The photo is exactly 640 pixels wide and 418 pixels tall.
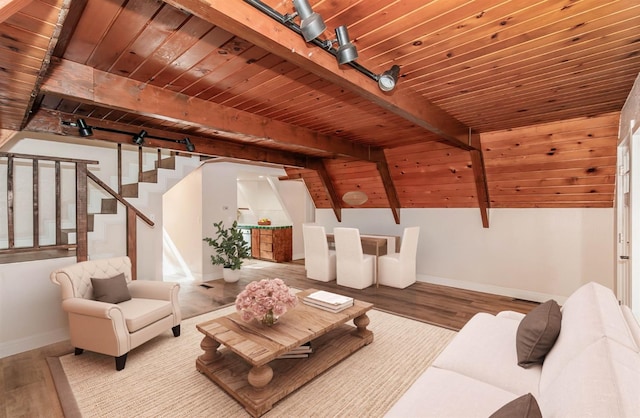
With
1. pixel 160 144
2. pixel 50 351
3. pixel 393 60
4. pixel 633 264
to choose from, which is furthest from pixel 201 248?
pixel 633 264

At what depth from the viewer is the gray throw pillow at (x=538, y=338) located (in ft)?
5.31

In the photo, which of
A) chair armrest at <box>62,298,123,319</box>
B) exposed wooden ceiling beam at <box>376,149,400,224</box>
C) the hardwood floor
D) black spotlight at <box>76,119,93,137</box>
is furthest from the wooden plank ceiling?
chair armrest at <box>62,298,123,319</box>

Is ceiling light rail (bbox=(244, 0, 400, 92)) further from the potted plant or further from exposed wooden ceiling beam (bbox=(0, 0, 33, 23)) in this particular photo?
the potted plant

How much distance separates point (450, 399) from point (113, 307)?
2.56 meters

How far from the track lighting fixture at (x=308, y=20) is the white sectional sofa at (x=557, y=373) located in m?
1.73

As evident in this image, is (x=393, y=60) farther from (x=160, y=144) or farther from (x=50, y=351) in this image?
(x=50, y=351)

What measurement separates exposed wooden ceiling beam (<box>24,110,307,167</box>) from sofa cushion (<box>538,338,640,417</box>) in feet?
13.7

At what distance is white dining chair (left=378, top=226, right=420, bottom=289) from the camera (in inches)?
190

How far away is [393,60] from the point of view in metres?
2.12

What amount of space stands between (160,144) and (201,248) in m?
2.25

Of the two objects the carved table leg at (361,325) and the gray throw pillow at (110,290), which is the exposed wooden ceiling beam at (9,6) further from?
the carved table leg at (361,325)

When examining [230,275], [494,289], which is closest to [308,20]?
[230,275]

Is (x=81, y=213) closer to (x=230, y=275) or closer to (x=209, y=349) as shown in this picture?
(x=209, y=349)

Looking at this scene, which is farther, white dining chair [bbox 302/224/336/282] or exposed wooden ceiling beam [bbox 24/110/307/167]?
white dining chair [bbox 302/224/336/282]
